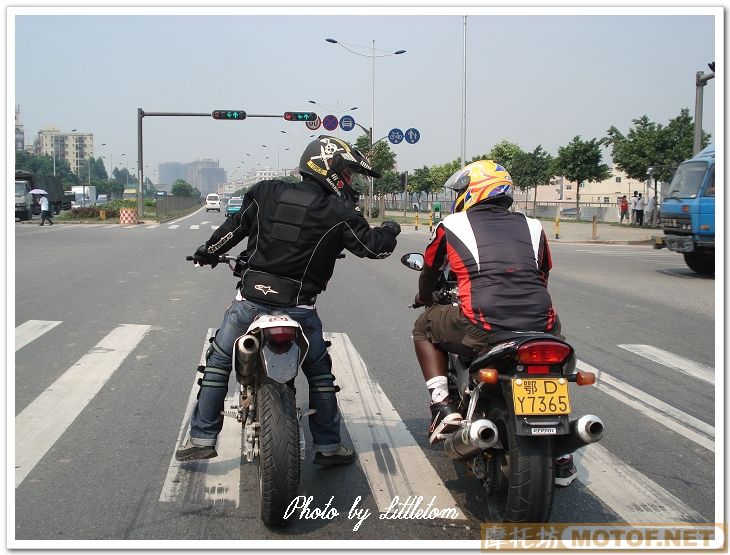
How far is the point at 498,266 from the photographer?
372 cm

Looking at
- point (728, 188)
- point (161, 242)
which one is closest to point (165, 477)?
point (728, 188)

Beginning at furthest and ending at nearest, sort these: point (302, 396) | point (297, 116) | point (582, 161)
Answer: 1. point (582, 161)
2. point (297, 116)
3. point (302, 396)


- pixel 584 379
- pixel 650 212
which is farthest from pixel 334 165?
pixel 650 212

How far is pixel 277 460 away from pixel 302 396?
2403 millimetres

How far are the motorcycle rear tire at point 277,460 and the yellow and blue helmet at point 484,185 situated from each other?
1.46 meters

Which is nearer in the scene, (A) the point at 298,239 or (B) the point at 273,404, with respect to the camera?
(B) the point at 273,404

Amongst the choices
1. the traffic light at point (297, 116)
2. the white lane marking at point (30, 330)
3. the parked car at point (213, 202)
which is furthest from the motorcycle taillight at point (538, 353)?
the parked car at point (213, 202)

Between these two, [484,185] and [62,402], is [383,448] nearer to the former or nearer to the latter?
[484,185]

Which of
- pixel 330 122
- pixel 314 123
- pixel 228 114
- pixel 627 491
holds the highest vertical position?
pixel 228 114

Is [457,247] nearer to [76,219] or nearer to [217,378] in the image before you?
[217,378]

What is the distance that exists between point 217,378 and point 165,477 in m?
0.62

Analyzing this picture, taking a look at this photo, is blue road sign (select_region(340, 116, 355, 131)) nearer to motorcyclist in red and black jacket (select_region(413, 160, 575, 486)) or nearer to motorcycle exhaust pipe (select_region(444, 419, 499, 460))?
motorcyclist in red and black jacket (select_region(413, 160, 575, 486))

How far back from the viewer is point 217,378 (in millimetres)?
4102

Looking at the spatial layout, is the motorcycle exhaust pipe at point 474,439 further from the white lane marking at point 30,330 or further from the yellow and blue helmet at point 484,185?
the white lane marking at point 30,330
